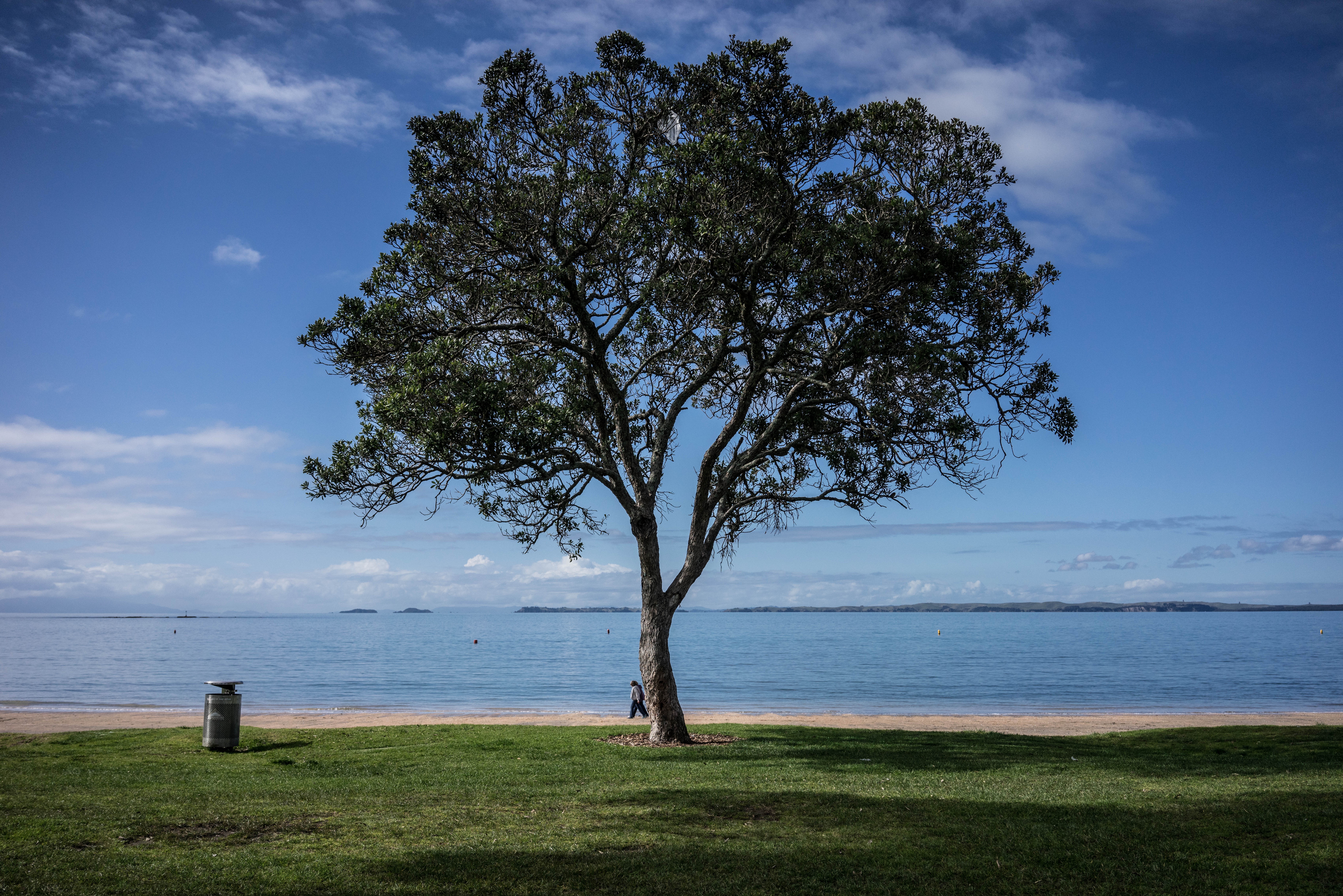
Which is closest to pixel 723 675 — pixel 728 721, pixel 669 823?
pixel 728 721

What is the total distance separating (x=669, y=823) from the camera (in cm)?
1076

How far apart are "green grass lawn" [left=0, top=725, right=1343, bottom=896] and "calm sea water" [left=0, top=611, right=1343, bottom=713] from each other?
1067 inches

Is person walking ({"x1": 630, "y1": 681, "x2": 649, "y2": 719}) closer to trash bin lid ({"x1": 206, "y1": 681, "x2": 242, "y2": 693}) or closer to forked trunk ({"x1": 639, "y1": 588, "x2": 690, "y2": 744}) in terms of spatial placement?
forked trunk ({"x1": 639, "y1": 588, "x2": 690, "y2": 744})

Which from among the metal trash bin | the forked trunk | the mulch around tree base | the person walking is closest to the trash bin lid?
the metal trash bin

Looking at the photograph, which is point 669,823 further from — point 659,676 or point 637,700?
point 637,700

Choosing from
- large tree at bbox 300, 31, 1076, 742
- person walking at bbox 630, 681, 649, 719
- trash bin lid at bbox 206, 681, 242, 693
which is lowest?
person walking at bbox 630, 681, 649, 719

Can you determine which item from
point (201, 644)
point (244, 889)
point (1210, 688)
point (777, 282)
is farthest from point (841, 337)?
point (201, 644)

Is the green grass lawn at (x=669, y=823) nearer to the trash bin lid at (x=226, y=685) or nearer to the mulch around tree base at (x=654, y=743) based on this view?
the mulch around tree base at (x=654, y=743)

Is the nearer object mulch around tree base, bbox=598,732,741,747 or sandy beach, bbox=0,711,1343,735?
mulch around tree base, bbox=598,732,741,747

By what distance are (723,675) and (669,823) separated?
60.1 metres

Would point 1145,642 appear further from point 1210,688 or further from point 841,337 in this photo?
point 841,337

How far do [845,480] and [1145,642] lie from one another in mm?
117799

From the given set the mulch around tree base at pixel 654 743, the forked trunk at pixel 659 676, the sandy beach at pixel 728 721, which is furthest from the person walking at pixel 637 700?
the forked trunk at pixel 659 676

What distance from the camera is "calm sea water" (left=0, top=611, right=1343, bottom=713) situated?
A: 4731 cm
